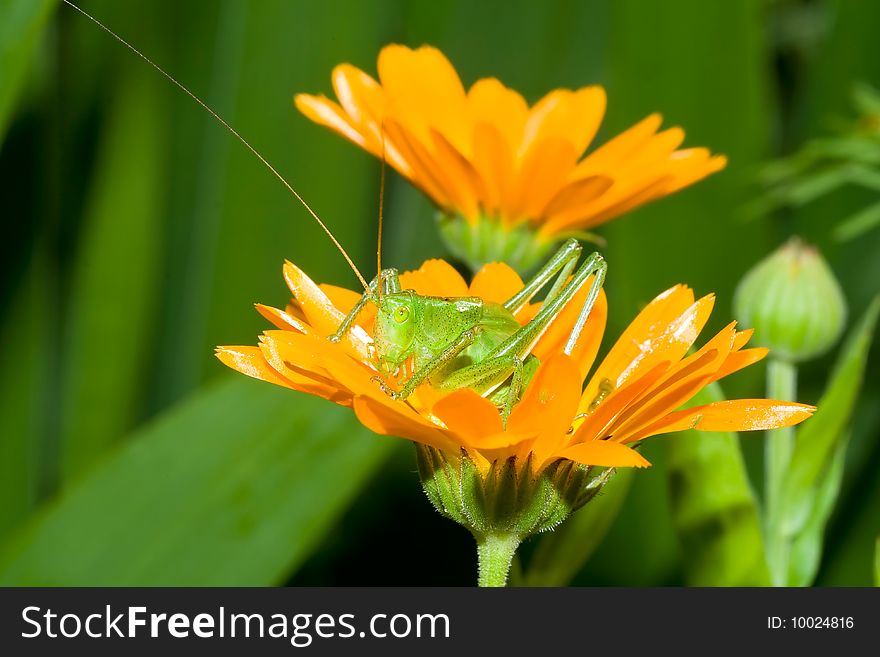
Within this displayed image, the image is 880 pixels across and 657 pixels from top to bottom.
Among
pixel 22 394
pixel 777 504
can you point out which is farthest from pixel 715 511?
pixel 22 394

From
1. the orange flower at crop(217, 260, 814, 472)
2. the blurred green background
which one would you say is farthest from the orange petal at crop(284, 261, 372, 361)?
the blurred green background

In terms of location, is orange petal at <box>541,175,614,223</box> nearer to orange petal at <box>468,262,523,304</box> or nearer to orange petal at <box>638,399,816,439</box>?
Result: orange petal at <box>468,262,523,304</box>

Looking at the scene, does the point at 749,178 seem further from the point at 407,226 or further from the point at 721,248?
the point at 407,226

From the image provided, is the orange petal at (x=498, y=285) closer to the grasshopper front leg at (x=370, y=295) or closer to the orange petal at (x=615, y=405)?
the grasshopper front leg at (x=370, y=295)

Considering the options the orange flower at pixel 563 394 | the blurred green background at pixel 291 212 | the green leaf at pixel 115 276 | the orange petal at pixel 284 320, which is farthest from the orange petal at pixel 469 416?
the green leaf at pixel 115 276

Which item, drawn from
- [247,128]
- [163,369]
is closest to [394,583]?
[163,369]
